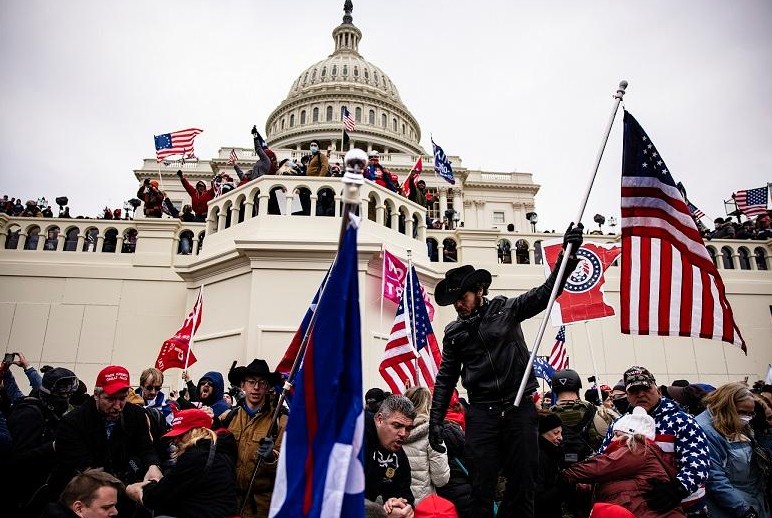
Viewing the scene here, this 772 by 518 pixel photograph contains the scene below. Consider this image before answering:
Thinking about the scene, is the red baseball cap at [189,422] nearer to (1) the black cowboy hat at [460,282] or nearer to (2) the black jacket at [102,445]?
(2) the black jacket at [102,445]

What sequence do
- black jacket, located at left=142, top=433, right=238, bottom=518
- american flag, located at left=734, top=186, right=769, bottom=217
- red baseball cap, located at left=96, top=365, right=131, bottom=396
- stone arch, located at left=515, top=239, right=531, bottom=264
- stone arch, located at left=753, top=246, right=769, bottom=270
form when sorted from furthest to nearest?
american flag, located at left=734, top=186, right=769, bottom=217 < stone arch, located at left=753, top=246, right=769, bottom=270 < stone arch, located at left=515, top=239, right=531, bottom=264 < red baseball cap, located at left=96, top=365, right=131, bottom=396 < black jacket, located at left=142, top=433, right=238, bottom=518

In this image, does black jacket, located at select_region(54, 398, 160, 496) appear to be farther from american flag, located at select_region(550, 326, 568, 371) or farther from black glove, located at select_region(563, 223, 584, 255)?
american flag, located at select_region(550, 326, 568, 371)

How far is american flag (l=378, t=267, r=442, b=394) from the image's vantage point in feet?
28.2

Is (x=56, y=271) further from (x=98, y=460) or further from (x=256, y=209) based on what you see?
(x=98, y=460)

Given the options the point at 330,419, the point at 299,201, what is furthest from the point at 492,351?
the point at 299,201

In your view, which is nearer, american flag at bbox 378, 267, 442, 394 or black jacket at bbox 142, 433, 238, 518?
black jacket at bbox 142, 433, 238, 518

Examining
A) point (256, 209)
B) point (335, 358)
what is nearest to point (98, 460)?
point (335, 358)

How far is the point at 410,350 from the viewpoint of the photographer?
8.73 metres

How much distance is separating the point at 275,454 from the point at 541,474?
6.59 ft

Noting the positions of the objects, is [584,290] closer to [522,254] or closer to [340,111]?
[522,254]

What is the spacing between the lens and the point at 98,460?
4.59 meters

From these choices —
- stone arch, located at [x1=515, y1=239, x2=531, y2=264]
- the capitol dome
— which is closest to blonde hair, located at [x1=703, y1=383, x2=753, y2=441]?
stone arch, located at [x1=515, y1=239, x2=531, y2=264]

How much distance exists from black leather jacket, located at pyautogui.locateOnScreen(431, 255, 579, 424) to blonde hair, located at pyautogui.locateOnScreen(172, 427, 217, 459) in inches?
65.4

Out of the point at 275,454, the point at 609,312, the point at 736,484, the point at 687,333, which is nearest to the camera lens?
the point at 275,454
